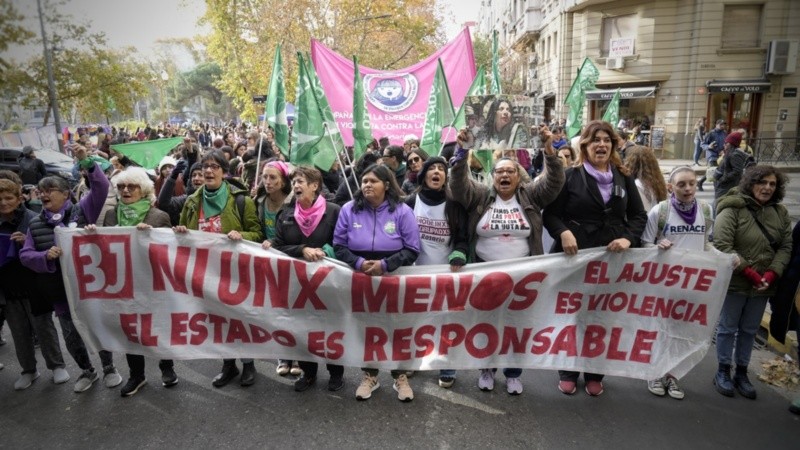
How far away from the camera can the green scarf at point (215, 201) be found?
4.16 meters

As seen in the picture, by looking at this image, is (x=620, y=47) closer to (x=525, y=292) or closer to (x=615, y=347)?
(x=615, y=347)

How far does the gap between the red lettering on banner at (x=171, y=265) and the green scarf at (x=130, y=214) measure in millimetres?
273

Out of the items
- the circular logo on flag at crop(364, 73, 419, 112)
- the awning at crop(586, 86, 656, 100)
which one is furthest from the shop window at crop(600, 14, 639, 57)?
the circular logo on flag at crop(364, 73, 419, 112)

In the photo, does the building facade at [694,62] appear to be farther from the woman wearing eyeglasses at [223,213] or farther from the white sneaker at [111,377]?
the white sneaker at [111,377]

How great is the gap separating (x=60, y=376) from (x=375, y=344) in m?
2.68

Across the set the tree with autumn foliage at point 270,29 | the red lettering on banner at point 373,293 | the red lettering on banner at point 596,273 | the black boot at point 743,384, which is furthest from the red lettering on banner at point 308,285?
the tree with autumn foliage at point 270,29

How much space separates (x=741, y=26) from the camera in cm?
2183

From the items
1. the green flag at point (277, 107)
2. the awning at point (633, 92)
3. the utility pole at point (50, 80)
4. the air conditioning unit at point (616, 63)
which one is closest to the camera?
the green flag at point (277, 107)

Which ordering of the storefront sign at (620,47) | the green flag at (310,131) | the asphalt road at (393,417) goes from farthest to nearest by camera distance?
the storefront sign at (620,47) < the green flag at (310,131) < the asphalt road at (393,417)

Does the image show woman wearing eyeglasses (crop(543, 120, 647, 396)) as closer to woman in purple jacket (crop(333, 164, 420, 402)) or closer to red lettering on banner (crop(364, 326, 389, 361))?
woman in purple jacket (crop(333, 164, 420, 402))

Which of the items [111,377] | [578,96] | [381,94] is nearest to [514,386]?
[111,377]

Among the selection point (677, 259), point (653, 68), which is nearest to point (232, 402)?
point (677, 259)

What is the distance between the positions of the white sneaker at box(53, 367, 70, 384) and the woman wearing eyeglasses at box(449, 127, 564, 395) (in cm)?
355

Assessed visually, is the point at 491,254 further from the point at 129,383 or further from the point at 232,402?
the point at 129,383
